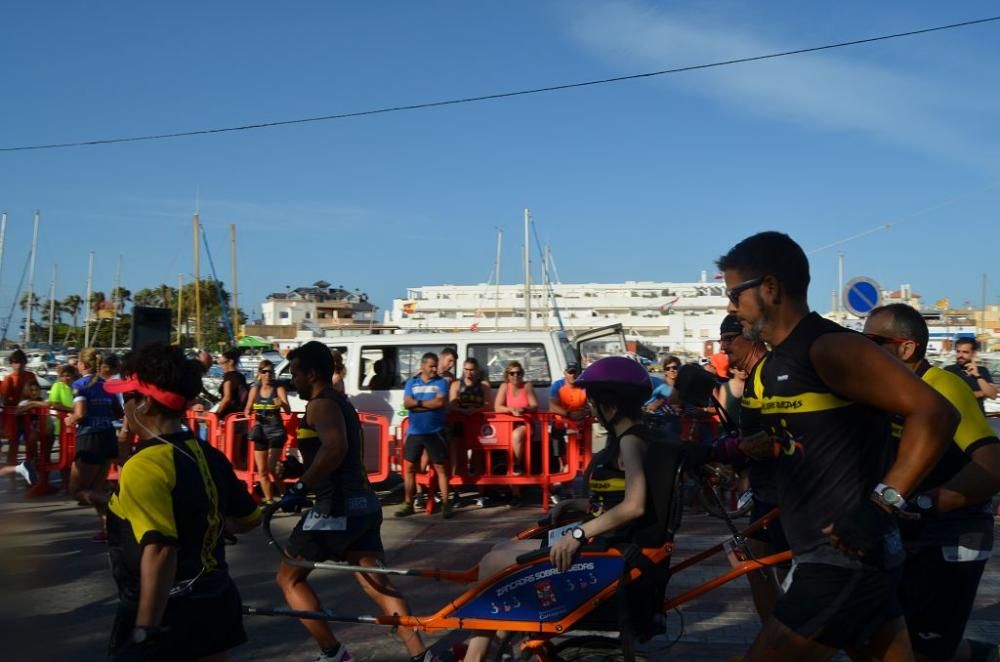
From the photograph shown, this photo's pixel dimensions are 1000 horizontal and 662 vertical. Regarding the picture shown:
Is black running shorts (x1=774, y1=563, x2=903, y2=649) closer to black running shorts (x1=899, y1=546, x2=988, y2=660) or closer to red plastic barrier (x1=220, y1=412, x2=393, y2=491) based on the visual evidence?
A: black running shorts (x1=899, y1=546, x2=988, y2=660)

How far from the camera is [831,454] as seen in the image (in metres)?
2.77

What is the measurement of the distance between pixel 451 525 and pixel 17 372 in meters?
6.59

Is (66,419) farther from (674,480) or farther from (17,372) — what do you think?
(674,480)

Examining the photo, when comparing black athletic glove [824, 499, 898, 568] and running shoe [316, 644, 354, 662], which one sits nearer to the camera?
black athletic glove [824, 499, 898, 568]

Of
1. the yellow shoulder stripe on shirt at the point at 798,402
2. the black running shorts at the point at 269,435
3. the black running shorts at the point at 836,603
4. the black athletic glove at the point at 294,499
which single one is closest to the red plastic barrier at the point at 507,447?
the black running shorts at the point at 269,435

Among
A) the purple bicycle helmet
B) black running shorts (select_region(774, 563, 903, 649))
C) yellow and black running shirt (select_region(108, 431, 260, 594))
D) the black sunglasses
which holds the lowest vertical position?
black running shorts (select_region(774, 563, 903, 649))

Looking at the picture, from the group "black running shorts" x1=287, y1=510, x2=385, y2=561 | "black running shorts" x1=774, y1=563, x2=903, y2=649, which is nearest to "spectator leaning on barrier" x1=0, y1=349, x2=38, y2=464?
"black running shorts" x1=287, y1=510, x2=385, y2=561

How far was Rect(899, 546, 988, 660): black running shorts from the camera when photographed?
11.6 feet

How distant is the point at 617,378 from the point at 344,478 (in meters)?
1.77

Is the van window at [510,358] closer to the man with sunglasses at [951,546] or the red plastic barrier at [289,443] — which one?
the red plastic barrier at [289,443]

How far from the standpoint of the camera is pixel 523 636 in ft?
13.9

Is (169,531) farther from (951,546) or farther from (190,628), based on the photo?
(951,546)

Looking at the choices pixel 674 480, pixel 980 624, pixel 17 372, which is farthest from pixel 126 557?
pixel 17 372

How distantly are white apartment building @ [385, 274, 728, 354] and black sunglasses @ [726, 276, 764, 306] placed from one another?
3402 cm
